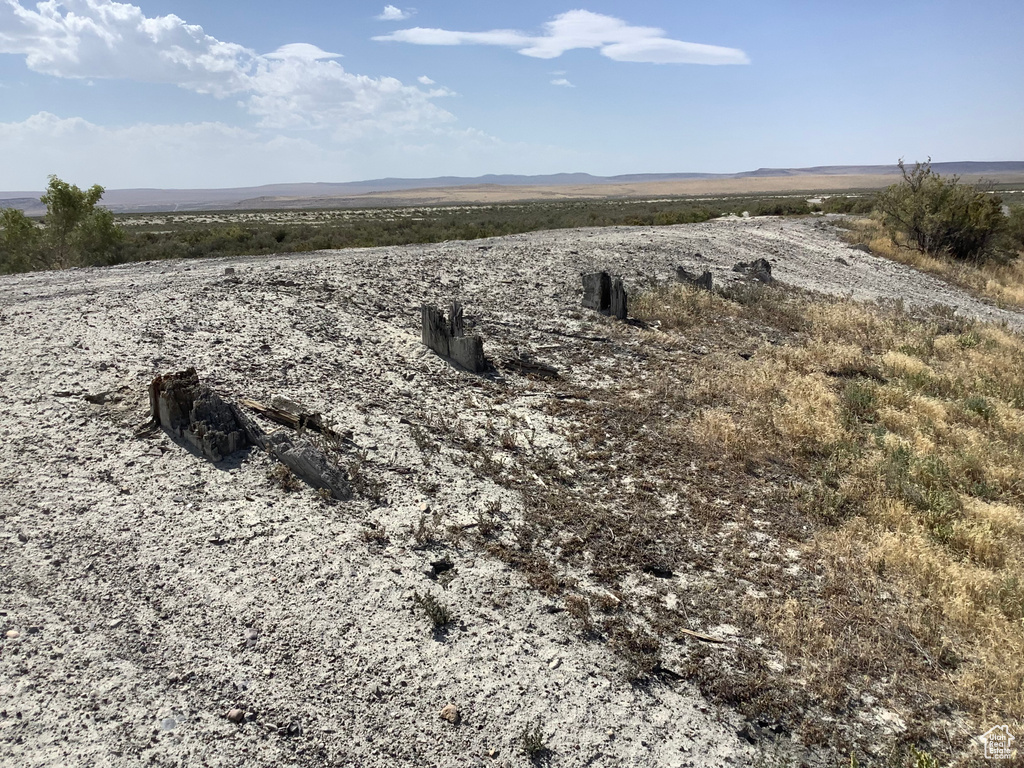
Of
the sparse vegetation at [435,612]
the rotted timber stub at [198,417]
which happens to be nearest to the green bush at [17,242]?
the rotted timber stub at [198,417]

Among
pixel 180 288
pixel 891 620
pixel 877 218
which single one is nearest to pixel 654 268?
pixel 180 288

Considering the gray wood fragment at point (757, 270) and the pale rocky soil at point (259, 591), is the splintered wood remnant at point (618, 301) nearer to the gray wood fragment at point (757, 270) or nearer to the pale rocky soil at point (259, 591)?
the pale rocky soil at point (259, 591)

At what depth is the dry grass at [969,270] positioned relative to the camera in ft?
68.9

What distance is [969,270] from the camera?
23.6 metres

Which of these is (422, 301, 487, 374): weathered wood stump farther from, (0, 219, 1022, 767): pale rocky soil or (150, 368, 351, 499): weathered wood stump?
(150, 368, 351, 499): weathered wood stump

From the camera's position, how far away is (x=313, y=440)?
22.9 ft

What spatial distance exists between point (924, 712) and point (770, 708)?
3.63 feet

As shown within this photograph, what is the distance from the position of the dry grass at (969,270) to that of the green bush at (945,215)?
80 centimetres

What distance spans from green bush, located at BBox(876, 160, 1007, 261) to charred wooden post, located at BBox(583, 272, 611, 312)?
1755cm

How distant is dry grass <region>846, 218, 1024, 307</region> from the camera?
68.9 ft

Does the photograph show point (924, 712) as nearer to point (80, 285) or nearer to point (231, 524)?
point (231, 524)

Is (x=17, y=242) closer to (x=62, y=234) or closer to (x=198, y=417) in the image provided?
(x=62, y=234)

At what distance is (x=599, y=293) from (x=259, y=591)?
32.5ft

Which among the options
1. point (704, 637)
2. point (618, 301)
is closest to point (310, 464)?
point (704, 637)
